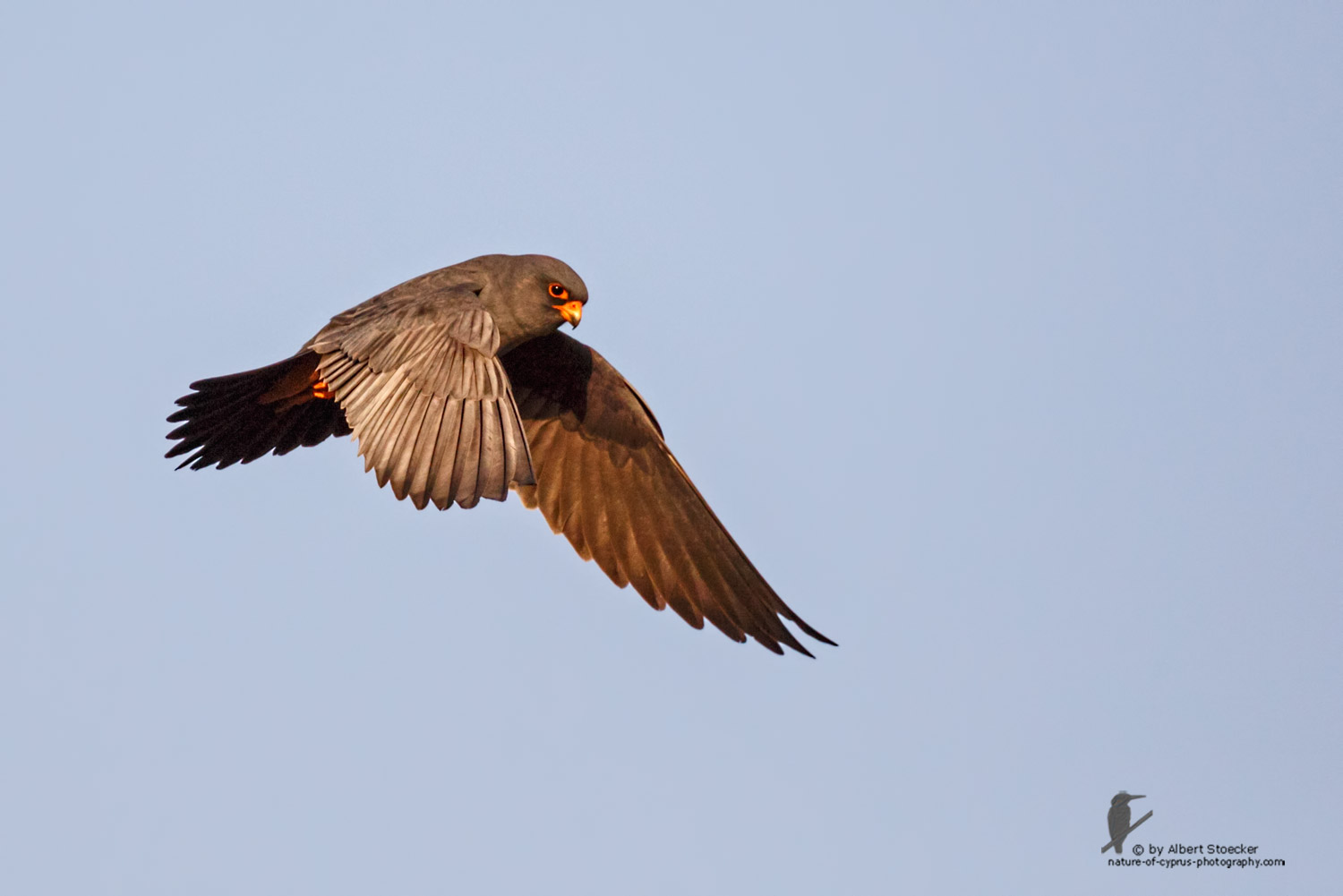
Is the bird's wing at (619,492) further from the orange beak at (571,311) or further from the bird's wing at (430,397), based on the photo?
the bird's wing at (430,397)

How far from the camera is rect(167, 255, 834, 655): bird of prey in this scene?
9273 mm

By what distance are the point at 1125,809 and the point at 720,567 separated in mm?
4551

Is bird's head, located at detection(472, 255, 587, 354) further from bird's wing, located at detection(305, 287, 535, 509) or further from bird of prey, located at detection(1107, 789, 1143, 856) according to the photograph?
bird of prey, located at detection(1107, 789, 1143, 856)

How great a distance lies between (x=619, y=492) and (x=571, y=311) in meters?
2.10

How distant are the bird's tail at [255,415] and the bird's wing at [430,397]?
1.00 m

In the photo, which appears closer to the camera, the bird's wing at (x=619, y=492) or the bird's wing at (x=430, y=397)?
the bird's wing at (x=430, y=397)

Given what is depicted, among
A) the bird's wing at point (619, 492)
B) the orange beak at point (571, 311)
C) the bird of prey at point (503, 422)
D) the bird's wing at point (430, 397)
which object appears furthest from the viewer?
the bird's wing at point (619, 492)

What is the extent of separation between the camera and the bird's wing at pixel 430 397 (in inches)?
357

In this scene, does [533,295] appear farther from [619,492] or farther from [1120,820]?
[1120,820]

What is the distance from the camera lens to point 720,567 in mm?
12164

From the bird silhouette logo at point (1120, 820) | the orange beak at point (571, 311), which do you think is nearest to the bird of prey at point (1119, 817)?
the bird silhouette logo at point (1120, 820)

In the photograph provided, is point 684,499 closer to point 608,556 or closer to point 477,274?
point 608,556

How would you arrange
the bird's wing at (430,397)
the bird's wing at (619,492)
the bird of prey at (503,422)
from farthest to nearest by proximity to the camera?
1. the bird's wing at (619,492)
2. the bird of prey at (503,422)
3. the bird's wing at (430,397)

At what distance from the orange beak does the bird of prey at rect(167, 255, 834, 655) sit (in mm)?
12
